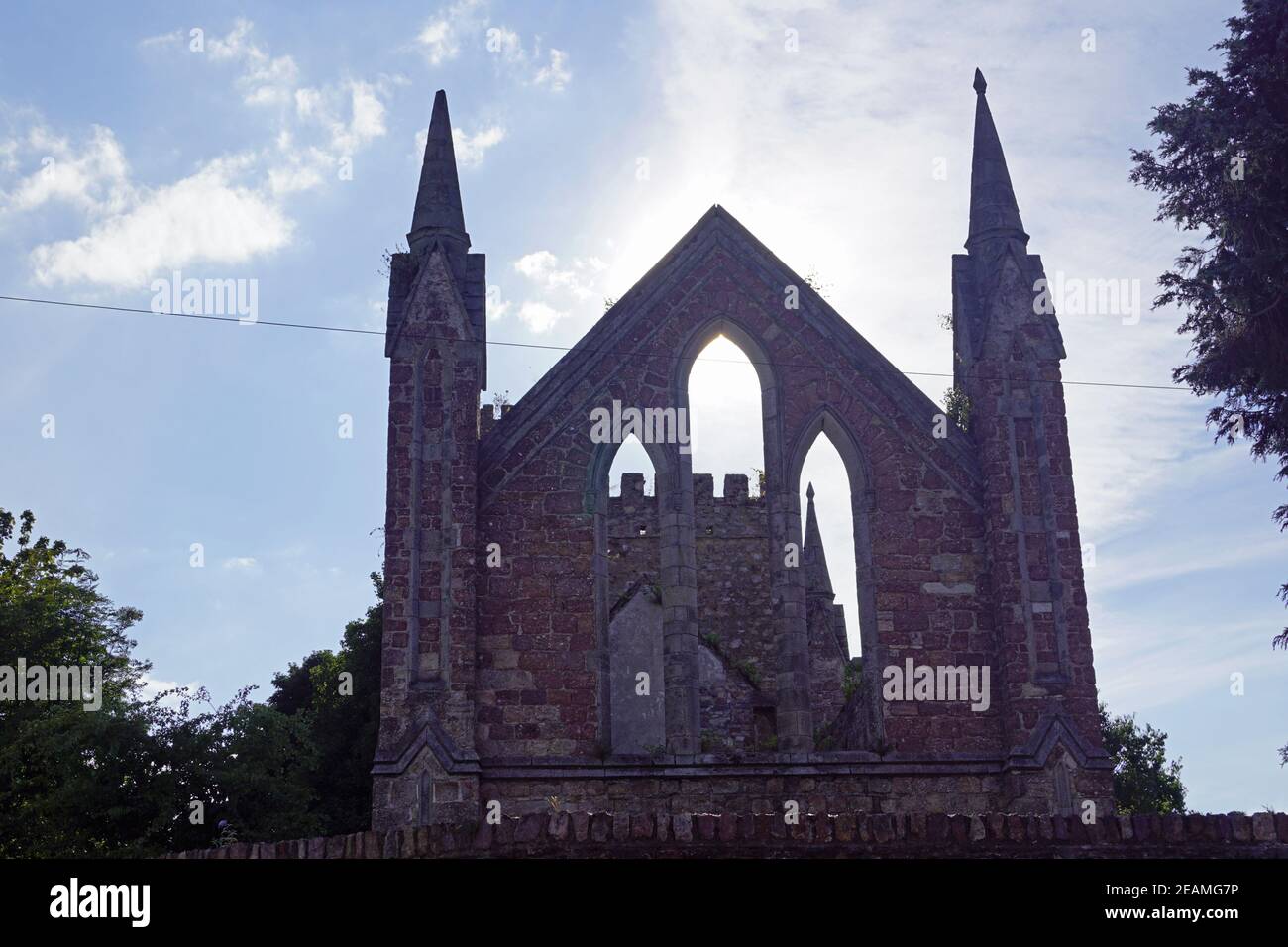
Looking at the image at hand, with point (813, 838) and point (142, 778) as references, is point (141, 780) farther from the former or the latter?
point (813, 838)

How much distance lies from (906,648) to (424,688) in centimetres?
576

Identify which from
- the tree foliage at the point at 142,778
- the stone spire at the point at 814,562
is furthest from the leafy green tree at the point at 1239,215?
the tree foliage at the point at 142,778

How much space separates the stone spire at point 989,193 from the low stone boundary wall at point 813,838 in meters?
9.57

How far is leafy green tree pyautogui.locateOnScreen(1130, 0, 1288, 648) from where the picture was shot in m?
20.2

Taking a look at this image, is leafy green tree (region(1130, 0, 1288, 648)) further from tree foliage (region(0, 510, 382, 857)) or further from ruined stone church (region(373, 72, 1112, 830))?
tree foliage (region(0, 510, 382, 857))

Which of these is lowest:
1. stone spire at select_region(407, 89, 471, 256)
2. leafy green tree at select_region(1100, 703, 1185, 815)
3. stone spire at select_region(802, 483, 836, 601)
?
leafy green tree at select_region(1100, 703, 1185, 815)

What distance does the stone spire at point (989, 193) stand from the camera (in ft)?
56.3

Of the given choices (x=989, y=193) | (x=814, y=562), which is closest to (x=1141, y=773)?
(x=814, y=562)

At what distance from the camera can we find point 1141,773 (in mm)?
40625

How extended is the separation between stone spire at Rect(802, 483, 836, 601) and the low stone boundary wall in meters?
19.8

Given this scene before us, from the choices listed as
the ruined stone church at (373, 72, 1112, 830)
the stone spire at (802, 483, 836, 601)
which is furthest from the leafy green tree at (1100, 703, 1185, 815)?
the ruined stone church at (373, 72, 1112, 830)

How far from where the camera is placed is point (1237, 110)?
68.9 feet

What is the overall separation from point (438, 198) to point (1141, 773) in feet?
108
